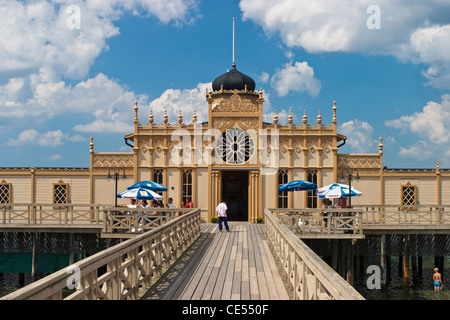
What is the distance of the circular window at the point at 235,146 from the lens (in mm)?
27859

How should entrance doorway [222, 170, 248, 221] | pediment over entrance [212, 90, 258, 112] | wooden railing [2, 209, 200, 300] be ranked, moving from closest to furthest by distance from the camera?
wooden railing [2, 209, 200, 300] < pediment over entrance [212, 90, 258, 112] < entrance doorway [222, 170, 248, 221]

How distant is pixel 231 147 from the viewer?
2794 centimetres

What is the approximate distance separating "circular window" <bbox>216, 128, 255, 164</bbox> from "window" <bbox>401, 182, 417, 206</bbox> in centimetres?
976

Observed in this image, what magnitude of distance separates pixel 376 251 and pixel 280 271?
14053mm

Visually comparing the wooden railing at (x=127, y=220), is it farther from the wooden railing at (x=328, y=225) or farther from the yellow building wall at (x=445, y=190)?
the yellow building wall at (x=445, y=190)

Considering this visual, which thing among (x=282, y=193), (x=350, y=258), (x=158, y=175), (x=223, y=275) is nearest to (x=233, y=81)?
(x=158, y=175)

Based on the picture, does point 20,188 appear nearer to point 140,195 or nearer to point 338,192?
point 140,195

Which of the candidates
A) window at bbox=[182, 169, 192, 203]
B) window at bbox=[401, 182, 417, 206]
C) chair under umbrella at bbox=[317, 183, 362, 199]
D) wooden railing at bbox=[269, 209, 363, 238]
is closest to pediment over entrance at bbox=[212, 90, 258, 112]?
window at bbox=[182, 169, 192, 203]

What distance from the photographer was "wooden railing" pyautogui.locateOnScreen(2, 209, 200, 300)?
212 inches

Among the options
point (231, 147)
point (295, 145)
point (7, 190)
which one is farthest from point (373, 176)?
point (7, 190)

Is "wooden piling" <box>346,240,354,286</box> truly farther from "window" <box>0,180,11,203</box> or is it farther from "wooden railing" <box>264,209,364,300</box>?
"window" <box>0,180,11,203</box>

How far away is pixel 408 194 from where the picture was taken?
28391mm

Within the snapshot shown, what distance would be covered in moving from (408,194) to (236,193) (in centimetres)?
1194

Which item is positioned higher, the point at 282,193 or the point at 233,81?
the point at 233,81
